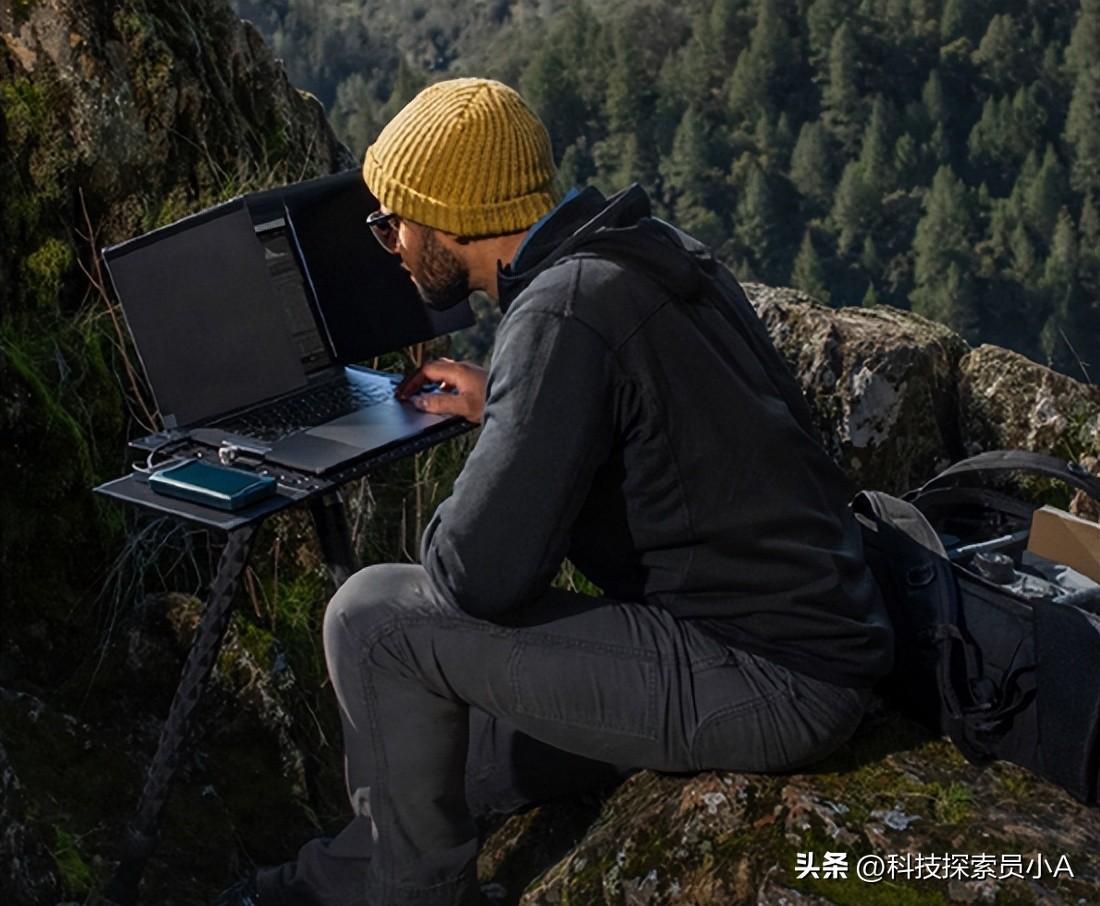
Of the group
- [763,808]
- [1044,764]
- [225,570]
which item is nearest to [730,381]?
[763,808]

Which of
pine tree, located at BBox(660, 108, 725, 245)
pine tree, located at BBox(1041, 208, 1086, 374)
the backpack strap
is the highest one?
the backpack strap

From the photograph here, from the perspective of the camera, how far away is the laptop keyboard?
3.19 metres

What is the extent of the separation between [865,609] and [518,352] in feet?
2.48

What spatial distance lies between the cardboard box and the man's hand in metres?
1.26

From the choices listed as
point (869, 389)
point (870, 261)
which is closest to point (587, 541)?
point (869, 389)

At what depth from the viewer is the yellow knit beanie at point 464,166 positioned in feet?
8.48

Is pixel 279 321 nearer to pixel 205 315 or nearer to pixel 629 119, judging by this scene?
pixel 205 315

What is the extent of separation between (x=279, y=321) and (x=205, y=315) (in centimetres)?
16

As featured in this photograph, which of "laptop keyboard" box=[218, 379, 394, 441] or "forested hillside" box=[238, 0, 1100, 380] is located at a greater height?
"laptop keyboard" box=[218, 379, 394, 441]

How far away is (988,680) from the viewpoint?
264 centimetres

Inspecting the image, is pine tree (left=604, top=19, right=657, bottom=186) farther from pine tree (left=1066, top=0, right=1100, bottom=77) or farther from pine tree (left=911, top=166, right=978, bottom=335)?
pine tree (left=1066, top=0, right=1100, bottom=77)

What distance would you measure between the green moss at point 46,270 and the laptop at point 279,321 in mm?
1263

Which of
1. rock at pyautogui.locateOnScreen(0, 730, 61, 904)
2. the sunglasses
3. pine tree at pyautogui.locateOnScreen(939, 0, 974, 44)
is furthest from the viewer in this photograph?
pine tree at pyautogui.locateOnScreen(939, 0, 974, 44)

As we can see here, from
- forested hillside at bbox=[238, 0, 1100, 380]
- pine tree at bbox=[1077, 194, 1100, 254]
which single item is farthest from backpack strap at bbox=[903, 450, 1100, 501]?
pine tree at bbox=[1077, 194, 1100, 254]
